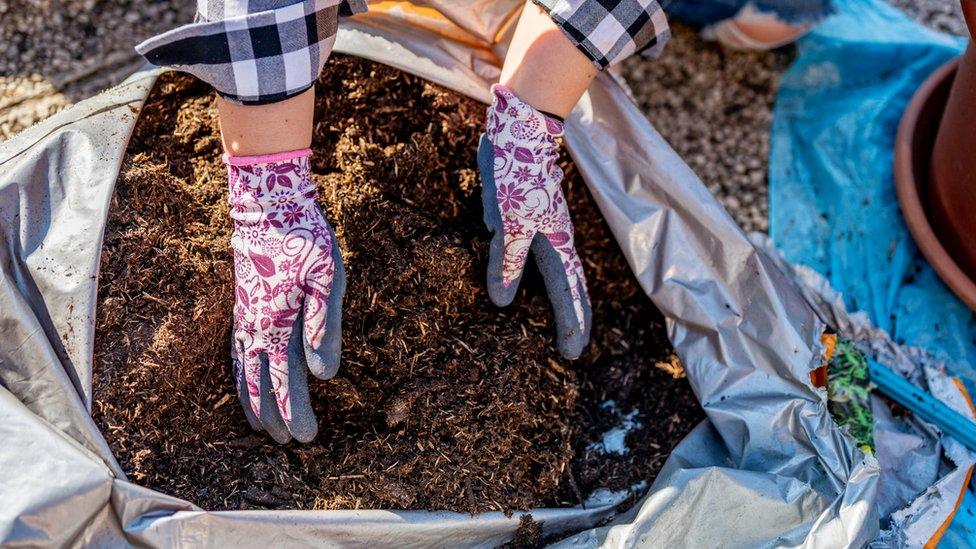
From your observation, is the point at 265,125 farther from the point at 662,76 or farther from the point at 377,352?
the point at 662,76

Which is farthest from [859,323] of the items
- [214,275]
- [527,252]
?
[214,275]

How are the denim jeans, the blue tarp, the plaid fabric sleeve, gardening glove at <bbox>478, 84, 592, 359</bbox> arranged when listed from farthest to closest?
the denim jeans → the blue tarp → gardening glove at <bbox>478, 84, 592, 359</bbox> → the plaid fabric sleeve

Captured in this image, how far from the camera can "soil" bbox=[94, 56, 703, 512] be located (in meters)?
1.11

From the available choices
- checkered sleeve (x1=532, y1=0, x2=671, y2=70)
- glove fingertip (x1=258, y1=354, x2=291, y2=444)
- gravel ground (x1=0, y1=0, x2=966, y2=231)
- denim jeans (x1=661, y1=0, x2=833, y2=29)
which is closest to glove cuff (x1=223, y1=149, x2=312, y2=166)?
glove fingertip (x1=258, y1=354, x2=291, y2=444)

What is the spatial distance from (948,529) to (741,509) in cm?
36

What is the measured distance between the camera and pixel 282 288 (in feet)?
3.57

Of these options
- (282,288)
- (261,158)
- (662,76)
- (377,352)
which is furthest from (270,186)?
(662,76)

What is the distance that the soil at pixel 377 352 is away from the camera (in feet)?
3.65

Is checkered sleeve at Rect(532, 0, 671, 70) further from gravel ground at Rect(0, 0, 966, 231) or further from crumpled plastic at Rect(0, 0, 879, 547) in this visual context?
gravel ground at Rect(0, 0, 966, 231)

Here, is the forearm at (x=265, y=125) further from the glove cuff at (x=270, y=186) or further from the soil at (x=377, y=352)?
the soil at (x=377, y=352)

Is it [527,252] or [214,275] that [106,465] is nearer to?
[214,275]

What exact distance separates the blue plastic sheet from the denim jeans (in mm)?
64

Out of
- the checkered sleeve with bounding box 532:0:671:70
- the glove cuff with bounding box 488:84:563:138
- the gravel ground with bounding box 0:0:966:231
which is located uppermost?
the checkered sleeve with bounding box 532:0:671:70

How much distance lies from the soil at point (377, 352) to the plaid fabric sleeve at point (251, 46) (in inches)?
8.9
